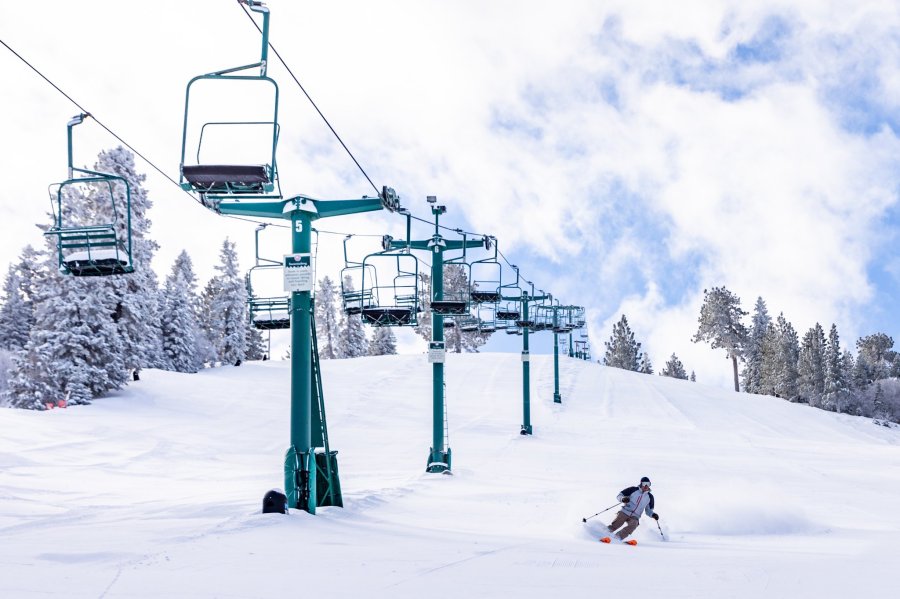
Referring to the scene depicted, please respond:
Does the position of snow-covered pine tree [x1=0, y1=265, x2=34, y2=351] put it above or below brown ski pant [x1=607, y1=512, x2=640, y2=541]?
above

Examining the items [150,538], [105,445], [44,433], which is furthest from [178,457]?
[150,538]

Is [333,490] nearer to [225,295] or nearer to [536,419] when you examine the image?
[536,419]

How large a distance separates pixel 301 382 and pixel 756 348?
92.6 metres

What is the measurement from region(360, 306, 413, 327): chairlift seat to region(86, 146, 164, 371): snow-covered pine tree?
20580 millimetres

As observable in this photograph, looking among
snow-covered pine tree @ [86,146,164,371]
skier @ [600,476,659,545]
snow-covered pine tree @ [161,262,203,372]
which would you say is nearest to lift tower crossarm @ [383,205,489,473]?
skier @ [600,476,659,545]

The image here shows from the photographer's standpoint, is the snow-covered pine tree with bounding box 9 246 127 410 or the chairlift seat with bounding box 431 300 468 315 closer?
the chairlift seat with bounding box 431 300 468 315

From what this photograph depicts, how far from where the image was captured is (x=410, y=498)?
13695 mm

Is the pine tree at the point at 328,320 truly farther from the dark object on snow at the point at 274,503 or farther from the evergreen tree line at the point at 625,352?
the dark object on snow at the point at 274,503

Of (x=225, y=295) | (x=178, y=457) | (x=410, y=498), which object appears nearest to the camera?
(x=410, y=498)

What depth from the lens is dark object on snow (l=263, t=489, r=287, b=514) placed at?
9.81 meters

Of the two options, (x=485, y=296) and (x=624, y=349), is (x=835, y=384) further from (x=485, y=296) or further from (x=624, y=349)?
(x=485, y=296)

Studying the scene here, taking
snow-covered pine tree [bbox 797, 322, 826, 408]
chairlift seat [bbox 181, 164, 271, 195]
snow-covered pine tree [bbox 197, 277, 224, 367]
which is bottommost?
snow-covered pine tree [bbox 797, 322, 826, 408]

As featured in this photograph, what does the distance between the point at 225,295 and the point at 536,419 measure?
106 ft

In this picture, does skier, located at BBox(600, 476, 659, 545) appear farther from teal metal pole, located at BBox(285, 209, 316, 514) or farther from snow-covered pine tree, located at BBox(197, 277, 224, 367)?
snow-covered pine tree, located at BBox(197, 277, 224, 367)
